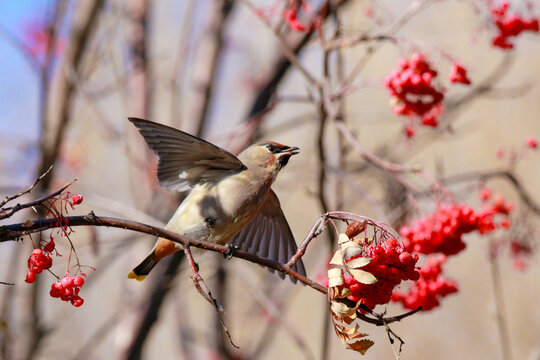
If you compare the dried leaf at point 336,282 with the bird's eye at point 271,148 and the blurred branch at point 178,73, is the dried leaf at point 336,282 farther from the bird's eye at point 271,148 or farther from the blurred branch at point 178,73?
the blurred branch at point 178,73

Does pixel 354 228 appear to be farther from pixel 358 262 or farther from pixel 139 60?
pixel 139 60

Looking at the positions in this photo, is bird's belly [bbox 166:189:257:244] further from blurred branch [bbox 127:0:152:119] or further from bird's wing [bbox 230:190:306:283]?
blurred branch [bbox 127:0:152:119]

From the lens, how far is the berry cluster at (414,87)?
10.0 ft

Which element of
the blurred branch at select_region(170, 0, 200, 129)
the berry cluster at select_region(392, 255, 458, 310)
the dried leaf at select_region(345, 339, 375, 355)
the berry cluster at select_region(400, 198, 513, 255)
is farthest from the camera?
the blurred branch at select_region(170, 0, 200, 129)

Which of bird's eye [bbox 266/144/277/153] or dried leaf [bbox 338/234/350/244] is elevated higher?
bird's eye [bbox 266/144/277/153]

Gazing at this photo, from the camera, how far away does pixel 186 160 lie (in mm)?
3254

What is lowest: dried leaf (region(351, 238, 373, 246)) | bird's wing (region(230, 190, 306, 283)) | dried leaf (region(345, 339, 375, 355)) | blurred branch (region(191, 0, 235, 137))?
dried leaf (region(345, 339, 375, 355))

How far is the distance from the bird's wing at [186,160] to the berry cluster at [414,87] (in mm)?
779

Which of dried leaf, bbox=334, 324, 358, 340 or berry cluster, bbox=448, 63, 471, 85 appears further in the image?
berry cluster, bbox=448, 63, 471, 85

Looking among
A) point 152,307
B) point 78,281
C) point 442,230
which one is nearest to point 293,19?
point 442,230

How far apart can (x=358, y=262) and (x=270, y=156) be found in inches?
60.5

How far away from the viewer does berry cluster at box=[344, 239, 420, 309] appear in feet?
6.32

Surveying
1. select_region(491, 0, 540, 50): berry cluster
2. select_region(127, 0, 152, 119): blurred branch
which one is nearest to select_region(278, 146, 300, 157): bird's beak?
select_region(491, 0, 540, 50): berry cluster

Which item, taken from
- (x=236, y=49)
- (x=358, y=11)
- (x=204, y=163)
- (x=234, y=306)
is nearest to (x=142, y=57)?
(x=236, y=49)
